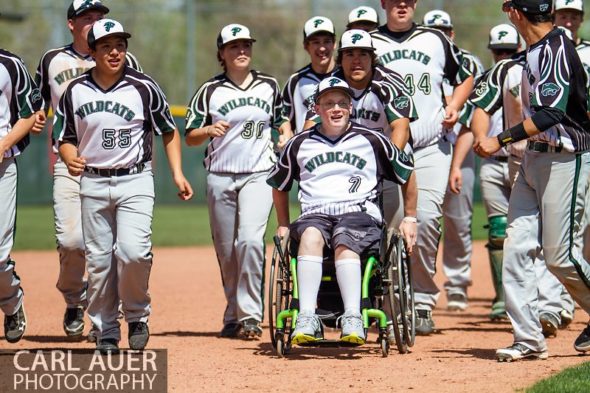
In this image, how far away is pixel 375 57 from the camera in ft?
27.2

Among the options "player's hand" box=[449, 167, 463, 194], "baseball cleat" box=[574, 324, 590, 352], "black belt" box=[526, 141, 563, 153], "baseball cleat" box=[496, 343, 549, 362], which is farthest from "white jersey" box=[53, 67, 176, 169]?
"baseball cleat" box=[574, 324, 590, 352]

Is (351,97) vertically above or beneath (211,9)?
beneath

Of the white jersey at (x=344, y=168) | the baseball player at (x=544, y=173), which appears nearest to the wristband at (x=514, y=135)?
the baseball player at (x=544, y=173)

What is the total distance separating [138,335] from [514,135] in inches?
109

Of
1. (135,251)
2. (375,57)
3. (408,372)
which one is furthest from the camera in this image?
(375,57)

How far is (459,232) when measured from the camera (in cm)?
1086

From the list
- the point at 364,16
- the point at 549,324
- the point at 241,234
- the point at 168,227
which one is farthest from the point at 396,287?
the point at 168,227

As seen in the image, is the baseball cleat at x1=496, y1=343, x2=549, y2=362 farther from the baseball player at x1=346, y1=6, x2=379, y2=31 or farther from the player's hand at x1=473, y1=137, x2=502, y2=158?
the baseball player at x1=346, y1=6, x2=379, y2=31

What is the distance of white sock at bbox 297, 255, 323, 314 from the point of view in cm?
730

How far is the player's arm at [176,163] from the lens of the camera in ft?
26.0

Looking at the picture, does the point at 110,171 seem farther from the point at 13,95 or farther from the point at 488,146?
the point at 488,146

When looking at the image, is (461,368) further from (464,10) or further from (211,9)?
(464,10)

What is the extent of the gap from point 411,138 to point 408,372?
7.94 feet

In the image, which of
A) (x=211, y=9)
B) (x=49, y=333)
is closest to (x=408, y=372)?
(x=49, y=333)
